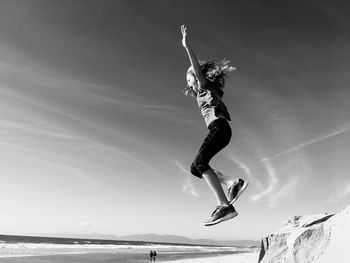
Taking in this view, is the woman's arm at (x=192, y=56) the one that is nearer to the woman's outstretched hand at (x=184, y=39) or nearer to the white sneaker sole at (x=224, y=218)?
the woman's outstretched hand at (x=184, y=39)

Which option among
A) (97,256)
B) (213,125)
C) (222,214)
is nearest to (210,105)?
(213,125)

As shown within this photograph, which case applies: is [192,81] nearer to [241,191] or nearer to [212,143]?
Result: [212,143]

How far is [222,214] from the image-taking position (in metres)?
4.34

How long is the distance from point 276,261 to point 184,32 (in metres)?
8.52

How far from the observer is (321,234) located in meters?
8.15

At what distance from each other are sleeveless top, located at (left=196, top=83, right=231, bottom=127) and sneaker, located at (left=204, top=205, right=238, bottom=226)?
45.3 inches

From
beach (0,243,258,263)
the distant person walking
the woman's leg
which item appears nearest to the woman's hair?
the distant person walking

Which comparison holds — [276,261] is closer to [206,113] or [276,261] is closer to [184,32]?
[206,113]

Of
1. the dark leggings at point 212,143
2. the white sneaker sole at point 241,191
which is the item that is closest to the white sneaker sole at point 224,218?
the white sneaker sole at point 241,191

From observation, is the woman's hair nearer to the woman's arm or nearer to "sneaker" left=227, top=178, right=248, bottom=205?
the woman's arm

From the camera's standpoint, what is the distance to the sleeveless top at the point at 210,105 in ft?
14.4

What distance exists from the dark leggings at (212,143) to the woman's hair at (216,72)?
62 cm

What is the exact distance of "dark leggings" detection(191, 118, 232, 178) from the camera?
433cm

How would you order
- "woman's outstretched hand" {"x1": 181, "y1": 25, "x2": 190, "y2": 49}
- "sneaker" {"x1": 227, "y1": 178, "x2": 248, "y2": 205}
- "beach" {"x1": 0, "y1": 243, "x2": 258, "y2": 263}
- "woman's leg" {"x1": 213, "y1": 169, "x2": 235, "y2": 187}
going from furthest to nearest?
1. "beach" {"x1": 0, "y1": 243, "x2": 258, "y2": 263}
2. "woman's leg" {"x1": 213, "y1": 169, "x2": 235, "y2": 187}
3. "sneaker" {"x1": 227, "y1": 178, "x2": 248, "y2": 205}
4. "woman's outstretched hand" {"x1": 181, "y1": 25, "x2": 190, "y2": 49}
